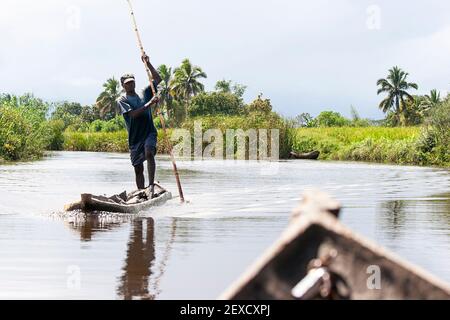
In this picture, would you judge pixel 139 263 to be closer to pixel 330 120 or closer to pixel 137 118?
A: pixel 137 118

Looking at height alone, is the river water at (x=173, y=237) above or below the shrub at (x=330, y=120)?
below

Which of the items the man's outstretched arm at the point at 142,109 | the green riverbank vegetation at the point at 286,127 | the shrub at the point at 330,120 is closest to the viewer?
the man's outstretched arm at the point at 142,109

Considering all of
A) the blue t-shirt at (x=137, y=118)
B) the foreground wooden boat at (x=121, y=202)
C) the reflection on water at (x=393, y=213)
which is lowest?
the reflection on water at (x=393, y=213)

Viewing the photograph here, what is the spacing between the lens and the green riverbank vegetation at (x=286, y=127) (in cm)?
3934

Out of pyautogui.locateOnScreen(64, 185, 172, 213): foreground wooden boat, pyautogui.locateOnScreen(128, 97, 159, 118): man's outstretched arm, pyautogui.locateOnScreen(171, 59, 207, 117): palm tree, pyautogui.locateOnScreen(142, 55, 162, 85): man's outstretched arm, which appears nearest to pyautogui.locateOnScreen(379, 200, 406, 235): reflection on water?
pyautogui.locateOnScreen(64, 185, 172, 213): foreground wooden boat

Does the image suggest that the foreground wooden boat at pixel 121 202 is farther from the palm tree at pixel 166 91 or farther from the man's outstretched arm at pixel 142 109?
the palm tree at pixel 166 91

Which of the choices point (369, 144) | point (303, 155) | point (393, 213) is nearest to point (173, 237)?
point (393, 213)

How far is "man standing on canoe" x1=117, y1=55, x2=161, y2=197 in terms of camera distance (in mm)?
13148

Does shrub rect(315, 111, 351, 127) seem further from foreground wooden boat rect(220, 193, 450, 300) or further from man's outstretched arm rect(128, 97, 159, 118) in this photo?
foreground wooden boat rect(220, 193, 450, 300)

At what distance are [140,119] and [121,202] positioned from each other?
176cm

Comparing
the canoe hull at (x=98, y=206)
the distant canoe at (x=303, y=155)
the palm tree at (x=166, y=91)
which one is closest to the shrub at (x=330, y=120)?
the palm tree at (x=166, y=91)

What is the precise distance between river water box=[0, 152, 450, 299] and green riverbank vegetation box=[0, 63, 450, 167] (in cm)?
303

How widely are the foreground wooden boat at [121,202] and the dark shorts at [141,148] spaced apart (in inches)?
20.4
